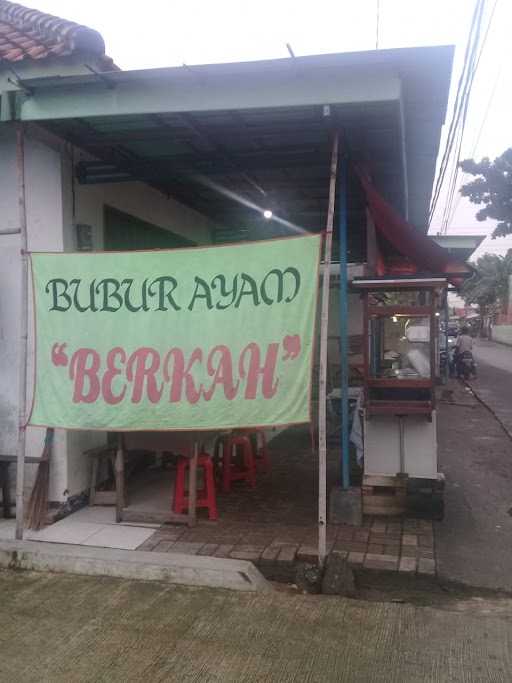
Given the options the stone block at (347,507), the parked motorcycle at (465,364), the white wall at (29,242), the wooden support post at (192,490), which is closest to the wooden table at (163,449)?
the wooden support post at (192,490)

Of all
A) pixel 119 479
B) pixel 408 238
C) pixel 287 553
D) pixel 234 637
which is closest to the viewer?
pixel 234 637

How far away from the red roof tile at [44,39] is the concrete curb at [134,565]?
4.10m

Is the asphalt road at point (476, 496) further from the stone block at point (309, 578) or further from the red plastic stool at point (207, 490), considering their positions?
the red plastic stool at point (207, 490)

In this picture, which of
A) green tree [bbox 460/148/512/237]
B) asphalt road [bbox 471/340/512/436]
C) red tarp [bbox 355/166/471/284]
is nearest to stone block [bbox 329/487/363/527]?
red tarp [bbox 355/166/471/284]

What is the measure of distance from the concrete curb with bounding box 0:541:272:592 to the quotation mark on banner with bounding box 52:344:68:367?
4.82ft

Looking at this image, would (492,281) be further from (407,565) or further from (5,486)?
(5,486)

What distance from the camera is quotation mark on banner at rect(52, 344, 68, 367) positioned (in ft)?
16.5

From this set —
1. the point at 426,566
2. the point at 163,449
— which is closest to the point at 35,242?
the point at 163,449

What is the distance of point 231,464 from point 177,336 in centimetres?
293

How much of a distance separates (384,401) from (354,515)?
105cm

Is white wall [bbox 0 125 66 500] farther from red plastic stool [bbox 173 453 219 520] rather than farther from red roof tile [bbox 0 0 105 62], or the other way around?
red plastic stool [bbox 173 453 219 520]

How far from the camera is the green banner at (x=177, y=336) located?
4.52 metres

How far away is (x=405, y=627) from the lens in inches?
153

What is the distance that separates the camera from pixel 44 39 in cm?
584
